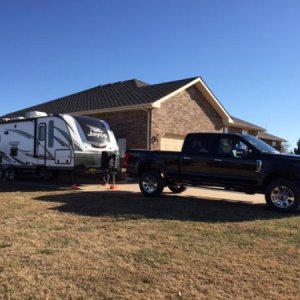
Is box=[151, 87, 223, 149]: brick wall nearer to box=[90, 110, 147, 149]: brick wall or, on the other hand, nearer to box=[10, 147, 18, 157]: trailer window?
box=[90, 110, 147, 149]: brick wall

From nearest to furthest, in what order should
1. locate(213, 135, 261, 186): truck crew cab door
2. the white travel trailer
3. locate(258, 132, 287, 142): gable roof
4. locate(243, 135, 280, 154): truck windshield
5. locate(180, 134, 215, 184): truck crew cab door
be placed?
1. locate(213, 135, 261, 186): truck crew cab door
2. locate(243, 135, 280, 154): truck windshield
3. locate(180, 134, 215, 184): truck crew cab door
4. the white travel trailer
5. locate(258, 132, 287, 142): gable roof

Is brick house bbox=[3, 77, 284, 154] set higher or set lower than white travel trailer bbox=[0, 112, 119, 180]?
higher

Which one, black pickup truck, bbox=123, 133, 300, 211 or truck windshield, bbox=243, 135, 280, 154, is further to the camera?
truck windshield, bbox=243, 135, 280, 154

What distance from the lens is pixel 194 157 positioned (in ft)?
41.5

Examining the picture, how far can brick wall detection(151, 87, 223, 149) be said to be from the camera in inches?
846

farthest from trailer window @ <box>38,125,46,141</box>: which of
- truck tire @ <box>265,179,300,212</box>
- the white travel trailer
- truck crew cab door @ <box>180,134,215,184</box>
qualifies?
truck tire @ <box>265,179,300,212</box>

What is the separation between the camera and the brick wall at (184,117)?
21484mm

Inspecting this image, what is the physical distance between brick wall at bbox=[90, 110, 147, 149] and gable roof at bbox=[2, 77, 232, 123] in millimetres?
519

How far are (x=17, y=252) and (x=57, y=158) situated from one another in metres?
10.4

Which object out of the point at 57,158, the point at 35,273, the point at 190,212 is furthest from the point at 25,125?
the point at 35,273

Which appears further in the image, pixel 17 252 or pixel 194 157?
pixel 194 157

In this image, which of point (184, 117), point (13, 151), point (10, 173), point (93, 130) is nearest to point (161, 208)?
point (93, 130)

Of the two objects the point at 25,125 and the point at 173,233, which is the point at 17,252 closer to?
the point at 173,233

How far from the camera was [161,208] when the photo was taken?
10898mm
